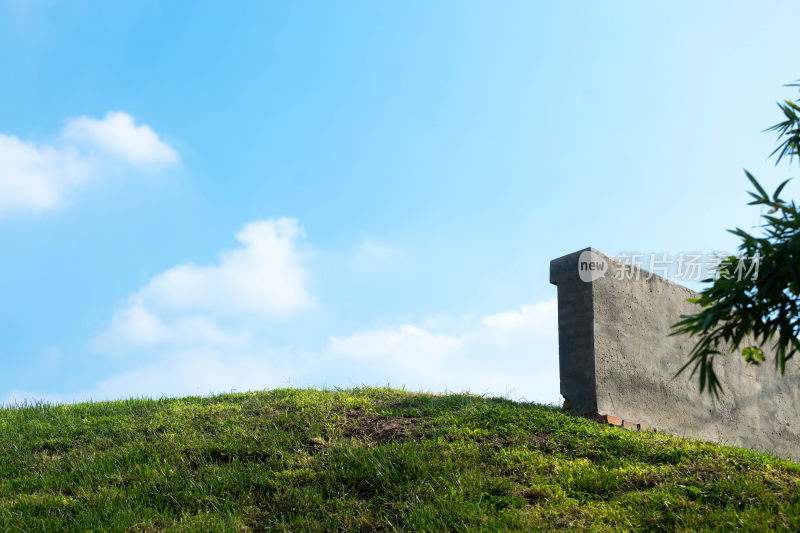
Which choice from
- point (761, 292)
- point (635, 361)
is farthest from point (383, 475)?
point (635, 361)

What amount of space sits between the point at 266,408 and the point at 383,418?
166cm

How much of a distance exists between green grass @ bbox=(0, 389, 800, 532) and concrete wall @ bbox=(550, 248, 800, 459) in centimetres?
97

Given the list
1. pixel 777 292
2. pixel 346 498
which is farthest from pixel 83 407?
pixel 777 292

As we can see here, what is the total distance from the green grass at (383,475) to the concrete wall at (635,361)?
973 mm

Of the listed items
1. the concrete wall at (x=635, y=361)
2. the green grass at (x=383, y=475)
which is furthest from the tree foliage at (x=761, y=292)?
the concrete wall at (x=635, y=361)

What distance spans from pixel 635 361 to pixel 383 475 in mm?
4784

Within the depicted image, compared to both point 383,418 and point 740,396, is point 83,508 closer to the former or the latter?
point 383,418

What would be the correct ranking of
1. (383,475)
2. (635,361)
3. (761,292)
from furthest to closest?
(635,361)
(383,475)
(761,292)

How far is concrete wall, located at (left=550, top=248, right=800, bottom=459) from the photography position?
8.76 m

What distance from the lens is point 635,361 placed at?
9266 mm

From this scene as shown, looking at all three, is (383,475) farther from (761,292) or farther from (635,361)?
(635,361)

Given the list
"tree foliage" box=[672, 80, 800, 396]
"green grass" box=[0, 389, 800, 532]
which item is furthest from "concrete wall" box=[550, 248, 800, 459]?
"tree foliage" box=[672, 80, 800, 396]

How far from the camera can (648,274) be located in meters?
9.84

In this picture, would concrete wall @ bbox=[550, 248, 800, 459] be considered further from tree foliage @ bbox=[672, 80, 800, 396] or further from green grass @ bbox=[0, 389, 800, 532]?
tree foliage @ bbox=[672, 80, 800, 396]
